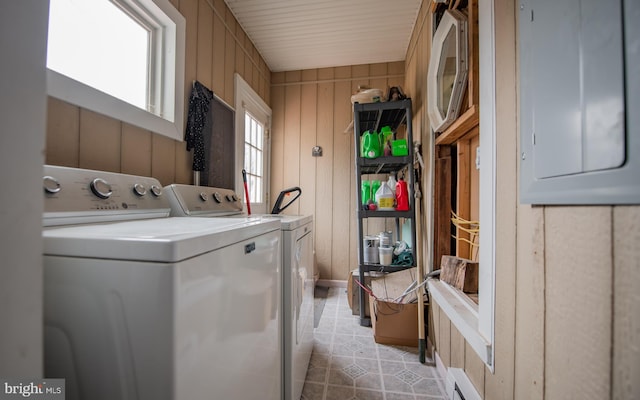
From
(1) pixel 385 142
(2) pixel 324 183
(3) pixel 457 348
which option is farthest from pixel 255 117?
(3) pixel 457 348

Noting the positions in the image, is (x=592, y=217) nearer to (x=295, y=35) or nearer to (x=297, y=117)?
(x=295, y=35)

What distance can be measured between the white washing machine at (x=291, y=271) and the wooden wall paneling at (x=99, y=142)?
0.24 meters

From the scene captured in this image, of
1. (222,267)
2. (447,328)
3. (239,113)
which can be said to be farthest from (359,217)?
(222,267)

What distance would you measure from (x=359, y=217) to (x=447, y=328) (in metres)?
0.96

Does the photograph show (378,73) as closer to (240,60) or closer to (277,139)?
(277,139)

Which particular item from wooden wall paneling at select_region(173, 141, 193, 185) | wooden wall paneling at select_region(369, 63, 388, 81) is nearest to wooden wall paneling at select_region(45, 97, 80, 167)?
wooden wall paneling at select_region(173, 141, 193, 185)

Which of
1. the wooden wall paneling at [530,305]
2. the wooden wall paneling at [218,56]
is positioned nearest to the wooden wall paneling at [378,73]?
the wooden wall paneling at [218,56]

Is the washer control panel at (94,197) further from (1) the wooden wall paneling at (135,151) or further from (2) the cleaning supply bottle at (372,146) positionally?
(2) the cleaning supply bottle at (372,146)

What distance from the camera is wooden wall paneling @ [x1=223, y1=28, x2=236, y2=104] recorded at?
78.0 inches

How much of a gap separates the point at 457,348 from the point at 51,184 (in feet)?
5.55

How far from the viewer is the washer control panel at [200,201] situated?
113cm

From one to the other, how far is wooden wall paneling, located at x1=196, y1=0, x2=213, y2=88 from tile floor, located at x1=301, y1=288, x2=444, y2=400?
6.59ft

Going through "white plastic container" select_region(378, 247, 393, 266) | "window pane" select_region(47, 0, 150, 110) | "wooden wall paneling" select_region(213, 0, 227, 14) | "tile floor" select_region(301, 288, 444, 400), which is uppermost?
"wooden wall paneling" select_region(213, 0, 227, 14)

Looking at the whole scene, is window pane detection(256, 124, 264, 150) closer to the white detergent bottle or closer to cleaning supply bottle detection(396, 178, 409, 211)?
the white detergent bottle
